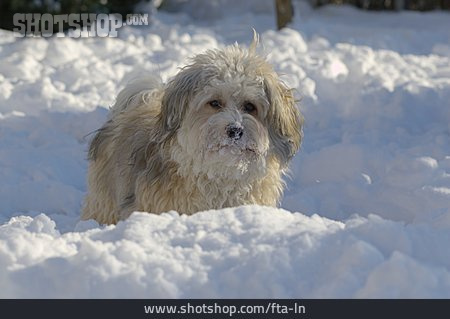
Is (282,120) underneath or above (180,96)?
underneath

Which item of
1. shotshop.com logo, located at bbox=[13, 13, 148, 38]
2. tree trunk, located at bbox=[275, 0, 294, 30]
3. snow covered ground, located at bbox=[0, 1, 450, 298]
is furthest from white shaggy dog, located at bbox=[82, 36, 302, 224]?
tree trunk, located at bbox=[275, 0, 294, 30]

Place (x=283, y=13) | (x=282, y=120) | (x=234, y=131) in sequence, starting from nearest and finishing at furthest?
(x=234, y=131) < (x=282, y=120) < (x=283, y=13)

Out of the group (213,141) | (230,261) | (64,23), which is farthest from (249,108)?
(64,23)

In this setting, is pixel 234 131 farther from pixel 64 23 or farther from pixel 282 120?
pixel 64 23

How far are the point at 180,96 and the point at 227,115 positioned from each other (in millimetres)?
350

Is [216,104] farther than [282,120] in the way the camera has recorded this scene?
No

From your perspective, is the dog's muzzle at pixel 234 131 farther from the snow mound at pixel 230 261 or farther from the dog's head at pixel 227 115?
the snow mound at pixel 230 261

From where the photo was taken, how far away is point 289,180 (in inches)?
279

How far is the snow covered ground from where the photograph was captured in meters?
3.56

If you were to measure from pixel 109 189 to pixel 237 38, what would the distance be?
602 centimetres

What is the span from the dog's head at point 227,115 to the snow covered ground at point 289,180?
1.55 ft

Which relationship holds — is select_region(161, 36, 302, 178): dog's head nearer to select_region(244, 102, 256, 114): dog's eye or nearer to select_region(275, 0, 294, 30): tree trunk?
select_region(244, 102, 256, 114): dog's eye

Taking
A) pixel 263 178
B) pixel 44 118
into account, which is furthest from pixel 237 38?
pixel 263 178
